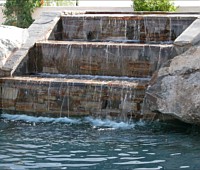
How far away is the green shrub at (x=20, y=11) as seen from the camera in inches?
650

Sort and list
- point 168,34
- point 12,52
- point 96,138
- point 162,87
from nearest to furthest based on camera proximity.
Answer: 1. point 96,138
2. point 162,87
3. point 12,52
4. point 168,34

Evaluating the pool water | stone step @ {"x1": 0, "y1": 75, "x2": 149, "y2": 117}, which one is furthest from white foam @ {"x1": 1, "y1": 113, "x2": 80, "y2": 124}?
stone step @ {"x1": 0, "y1": 75, "x2": 149, "y2": 117}

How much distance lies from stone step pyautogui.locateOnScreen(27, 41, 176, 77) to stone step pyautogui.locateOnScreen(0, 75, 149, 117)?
0.30 meters

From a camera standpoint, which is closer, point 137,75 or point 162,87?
point 162,87

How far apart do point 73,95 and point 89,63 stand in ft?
4.02

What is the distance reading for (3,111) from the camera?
9.23 m

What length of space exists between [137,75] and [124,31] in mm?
1934

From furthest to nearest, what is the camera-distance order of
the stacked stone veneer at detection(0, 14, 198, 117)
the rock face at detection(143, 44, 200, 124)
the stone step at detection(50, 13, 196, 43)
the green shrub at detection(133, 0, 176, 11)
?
the green shrub at detection(133, 0, 176, 11), the stone step at detection(50, 13, 196, 43), the stacked stone veneer at detection(0, 14, 198, 117), the rock face at detection(143, 44, 200, 124)

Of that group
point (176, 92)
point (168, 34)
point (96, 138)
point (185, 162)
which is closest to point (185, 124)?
point (176, 92)

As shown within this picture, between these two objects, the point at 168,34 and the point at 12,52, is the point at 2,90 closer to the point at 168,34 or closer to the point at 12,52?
the point at 12,52

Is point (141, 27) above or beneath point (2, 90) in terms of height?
above

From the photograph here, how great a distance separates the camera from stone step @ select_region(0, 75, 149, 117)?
827 cm

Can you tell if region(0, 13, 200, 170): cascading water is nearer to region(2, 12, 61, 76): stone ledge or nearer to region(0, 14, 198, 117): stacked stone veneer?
region(0, 14, 198, 117): stacked stone veneer

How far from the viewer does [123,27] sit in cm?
1098
